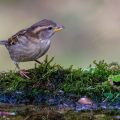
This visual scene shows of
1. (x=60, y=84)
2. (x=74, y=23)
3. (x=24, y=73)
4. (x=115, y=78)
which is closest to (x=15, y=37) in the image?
(x=24, y=73)

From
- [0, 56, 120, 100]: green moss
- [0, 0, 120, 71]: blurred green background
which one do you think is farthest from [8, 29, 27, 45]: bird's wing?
[0, 0, 120, 71]: blurred green background

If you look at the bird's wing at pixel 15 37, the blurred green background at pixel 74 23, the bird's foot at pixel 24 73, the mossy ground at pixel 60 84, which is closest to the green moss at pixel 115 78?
the mossy ground at pixel 60 84

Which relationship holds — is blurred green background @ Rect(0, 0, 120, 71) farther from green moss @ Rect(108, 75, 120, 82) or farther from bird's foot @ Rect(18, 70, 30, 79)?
green moss @ Rect(108, 75, 120, 82)

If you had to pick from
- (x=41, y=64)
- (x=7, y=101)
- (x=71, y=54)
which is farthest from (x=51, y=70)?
(x=71, y=54)

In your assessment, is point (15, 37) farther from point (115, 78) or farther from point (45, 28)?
point (115, 78)

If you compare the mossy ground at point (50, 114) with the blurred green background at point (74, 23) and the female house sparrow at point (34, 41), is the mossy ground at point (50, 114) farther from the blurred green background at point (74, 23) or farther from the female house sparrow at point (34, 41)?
the blurred green background at point (74, 23)

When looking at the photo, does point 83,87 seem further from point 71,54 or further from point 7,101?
point 71,54
